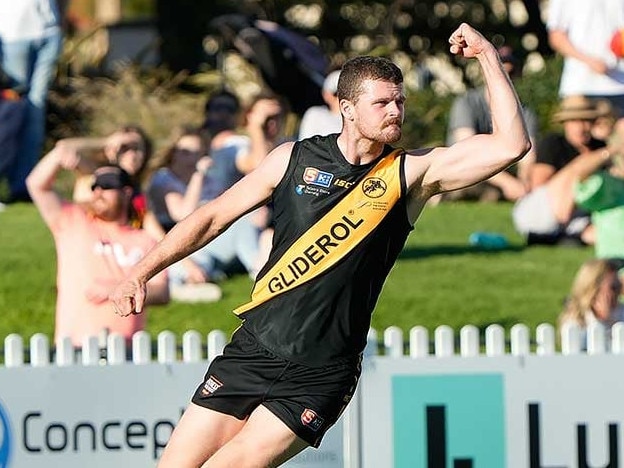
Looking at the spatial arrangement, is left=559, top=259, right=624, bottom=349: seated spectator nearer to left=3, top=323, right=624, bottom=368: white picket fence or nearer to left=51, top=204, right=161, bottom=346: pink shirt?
A: left=3, top=323, right=624, bottom=368: white picket fence

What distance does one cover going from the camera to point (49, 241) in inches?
510

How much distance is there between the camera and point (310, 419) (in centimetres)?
668

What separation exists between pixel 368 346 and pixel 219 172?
3983 millimetres

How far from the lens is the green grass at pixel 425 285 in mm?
11391

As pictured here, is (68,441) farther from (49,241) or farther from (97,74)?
(97,74)

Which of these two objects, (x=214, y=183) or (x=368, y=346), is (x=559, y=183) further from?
(x=368, y=346)

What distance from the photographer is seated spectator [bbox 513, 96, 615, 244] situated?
12.4 metres

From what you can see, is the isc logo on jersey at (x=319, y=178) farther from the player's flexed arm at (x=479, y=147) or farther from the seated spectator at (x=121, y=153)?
the seated spectator at (x=121, y=153)

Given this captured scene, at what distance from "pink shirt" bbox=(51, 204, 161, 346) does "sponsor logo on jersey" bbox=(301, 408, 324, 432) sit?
9.07 ft

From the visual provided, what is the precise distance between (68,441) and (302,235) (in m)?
2.32

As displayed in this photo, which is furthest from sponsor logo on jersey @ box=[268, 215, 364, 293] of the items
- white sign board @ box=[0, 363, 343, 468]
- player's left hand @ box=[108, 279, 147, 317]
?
white sign board @ box=[0, 363, 343, 468]

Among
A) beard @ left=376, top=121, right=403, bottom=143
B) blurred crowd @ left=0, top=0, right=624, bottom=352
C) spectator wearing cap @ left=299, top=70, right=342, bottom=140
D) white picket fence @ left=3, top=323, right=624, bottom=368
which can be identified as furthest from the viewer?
spectator wearing cap @ left=299, top=70, right=342, bottom=140

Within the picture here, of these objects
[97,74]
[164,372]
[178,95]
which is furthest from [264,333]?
[97,74]

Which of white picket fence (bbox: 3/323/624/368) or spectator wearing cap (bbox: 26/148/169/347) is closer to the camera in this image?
white picket fence (bbox: 3/323/624/368)
